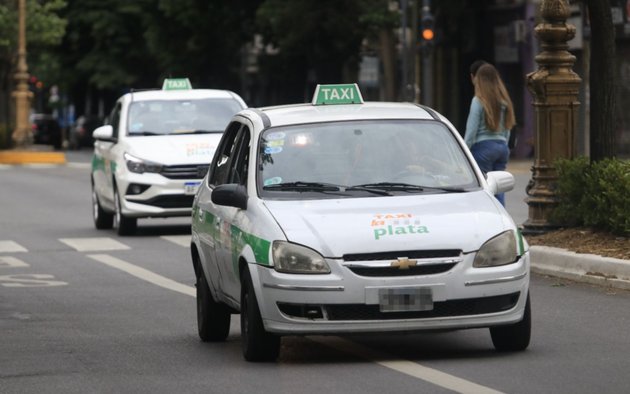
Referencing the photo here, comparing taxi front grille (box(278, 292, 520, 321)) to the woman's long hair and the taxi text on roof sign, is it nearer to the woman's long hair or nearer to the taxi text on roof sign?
the taxi text on roof sign

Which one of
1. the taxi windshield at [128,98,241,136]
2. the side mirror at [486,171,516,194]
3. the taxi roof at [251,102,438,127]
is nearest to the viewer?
the side mirror at [486,171,516,194]

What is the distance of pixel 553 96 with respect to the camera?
16.5m

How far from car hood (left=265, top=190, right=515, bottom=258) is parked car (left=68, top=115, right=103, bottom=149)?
63.9 metres

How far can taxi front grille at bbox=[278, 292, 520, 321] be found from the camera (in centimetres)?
910

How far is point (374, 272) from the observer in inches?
357

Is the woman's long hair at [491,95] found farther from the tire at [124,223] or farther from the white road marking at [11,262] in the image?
the tire at [124,223]

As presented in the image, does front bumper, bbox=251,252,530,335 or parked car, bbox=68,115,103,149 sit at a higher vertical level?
front bumper, bbox=251,252,530,335

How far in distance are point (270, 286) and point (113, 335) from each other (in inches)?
91.4

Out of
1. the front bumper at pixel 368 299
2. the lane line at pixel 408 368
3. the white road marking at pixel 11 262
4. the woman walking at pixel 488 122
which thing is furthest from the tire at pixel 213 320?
the white road marking at pixel 11 262

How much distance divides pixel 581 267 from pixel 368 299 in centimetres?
523

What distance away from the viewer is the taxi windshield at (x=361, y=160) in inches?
390

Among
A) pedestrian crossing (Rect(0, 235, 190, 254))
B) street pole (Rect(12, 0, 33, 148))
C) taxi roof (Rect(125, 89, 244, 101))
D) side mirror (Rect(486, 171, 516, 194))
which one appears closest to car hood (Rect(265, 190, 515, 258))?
side mirror (Rect(486, 171, 516, 194))

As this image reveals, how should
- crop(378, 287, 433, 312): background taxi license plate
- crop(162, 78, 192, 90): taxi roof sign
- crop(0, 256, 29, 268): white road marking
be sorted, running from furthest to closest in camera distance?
crop(162, 78, 192, 90): taxi roof sign → crop(0, 256, 29, 268): white road marking → crop(378, 287, 433, 312): background taxi license plate

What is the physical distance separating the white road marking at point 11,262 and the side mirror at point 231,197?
783cm
